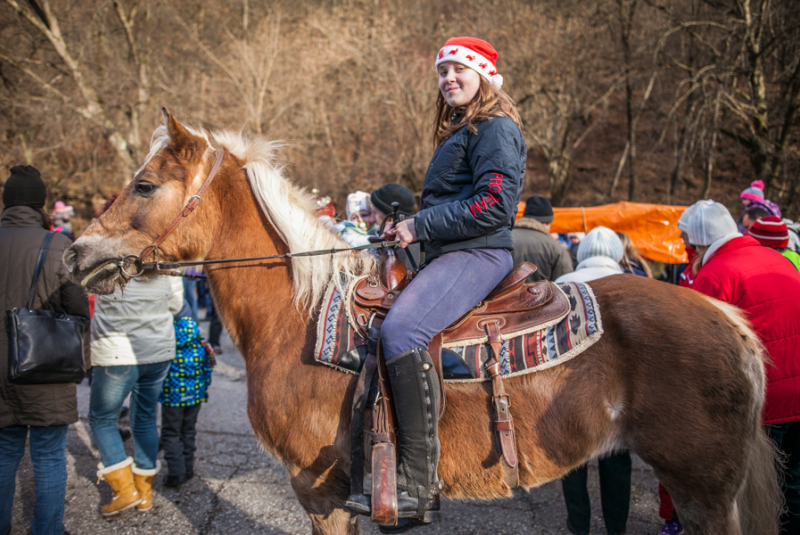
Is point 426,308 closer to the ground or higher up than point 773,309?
higher up

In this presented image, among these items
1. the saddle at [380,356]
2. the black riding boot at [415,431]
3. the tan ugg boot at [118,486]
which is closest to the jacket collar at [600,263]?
the saddle at [380,356]

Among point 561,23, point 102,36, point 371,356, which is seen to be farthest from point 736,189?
point 102,36

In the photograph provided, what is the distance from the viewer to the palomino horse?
2.10 metres

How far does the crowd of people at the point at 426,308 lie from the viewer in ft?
7.06

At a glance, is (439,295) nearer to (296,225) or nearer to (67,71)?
(296,225)

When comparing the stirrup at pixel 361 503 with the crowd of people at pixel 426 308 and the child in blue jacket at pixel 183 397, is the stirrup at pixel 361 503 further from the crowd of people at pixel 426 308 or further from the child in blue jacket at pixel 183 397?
the child in blue jacket at pixel 183 397

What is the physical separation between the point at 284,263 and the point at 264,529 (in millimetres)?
2175

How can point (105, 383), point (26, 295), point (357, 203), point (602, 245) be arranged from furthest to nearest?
point (357, 203)
point (602, 245)
point (105, 383)
point (26, 295)

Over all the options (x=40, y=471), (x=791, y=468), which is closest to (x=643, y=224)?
(x=791, y=468)

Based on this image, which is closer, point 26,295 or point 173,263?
point 173,263

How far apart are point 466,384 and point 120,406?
2.85m

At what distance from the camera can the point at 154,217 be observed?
2.46m

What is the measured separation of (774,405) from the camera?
2670mm

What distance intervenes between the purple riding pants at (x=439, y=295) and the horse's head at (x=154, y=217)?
1.21 metres
